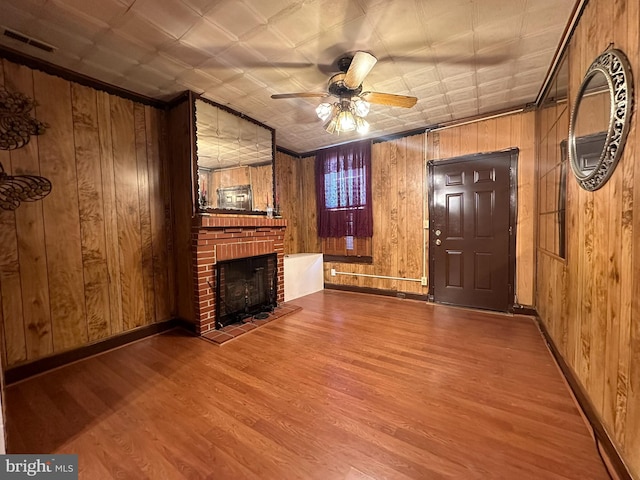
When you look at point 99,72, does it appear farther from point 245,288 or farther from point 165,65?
point 245,288

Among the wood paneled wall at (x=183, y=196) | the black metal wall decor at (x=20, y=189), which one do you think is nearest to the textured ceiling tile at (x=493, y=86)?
the wood paneled wall at (x=183, y=196)

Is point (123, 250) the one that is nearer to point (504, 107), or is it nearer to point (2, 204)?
point (2, 204)

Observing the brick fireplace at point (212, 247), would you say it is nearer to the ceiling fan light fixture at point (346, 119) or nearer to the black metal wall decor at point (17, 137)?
the black metal wall decor at point (17, 137)

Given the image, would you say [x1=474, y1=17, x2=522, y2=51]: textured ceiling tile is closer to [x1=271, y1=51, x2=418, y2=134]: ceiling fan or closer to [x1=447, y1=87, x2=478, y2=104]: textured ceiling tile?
[x1=271, y1=51, x2=418, y2=134]: ceiling fan

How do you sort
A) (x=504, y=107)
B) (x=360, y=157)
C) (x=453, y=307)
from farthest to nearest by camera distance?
(x=360, y=157) < (x=453, y=307) < (x=504, y=107)

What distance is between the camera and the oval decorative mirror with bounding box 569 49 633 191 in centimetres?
122

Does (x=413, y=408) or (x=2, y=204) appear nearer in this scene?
(x=413, y=408)

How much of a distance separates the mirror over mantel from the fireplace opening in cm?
68

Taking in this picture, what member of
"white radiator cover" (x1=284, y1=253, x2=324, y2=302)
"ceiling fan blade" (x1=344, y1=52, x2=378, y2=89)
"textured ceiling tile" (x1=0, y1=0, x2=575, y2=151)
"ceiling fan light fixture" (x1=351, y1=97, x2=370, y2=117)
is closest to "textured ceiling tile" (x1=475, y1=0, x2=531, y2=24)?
"textured ceiling tile" (x1=0, y1=0, x2=575, y2=151)

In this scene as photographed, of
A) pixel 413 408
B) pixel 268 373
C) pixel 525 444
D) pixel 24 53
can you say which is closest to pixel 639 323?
pixel 525 444

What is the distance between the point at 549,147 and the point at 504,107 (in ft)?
3.20

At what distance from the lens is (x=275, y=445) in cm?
141

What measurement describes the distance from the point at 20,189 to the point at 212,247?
5.03 feet

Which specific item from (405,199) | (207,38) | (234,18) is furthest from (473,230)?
(207,38)
